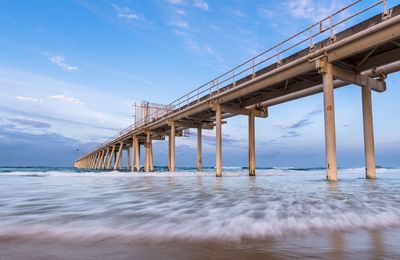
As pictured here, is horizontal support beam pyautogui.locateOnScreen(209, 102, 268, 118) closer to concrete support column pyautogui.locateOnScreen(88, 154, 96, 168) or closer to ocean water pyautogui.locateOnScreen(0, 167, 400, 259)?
ocean water pyautogui.locateOnScreen(0, 167, 400, 259)

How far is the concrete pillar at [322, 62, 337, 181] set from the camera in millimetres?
12875

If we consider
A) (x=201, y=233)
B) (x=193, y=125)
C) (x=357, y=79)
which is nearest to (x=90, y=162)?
(x=193, y=125)

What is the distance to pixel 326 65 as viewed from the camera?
45.0ft

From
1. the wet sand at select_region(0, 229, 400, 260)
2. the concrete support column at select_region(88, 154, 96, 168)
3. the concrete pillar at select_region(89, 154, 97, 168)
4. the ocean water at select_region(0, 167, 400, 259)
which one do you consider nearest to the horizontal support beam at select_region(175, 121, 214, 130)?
the ocean water at select_region(0, 167, 400, 259)

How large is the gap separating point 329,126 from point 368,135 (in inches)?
155

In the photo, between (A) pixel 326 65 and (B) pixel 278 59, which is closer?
(A) pixel 326 65

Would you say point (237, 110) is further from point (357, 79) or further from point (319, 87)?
point (357, 79)

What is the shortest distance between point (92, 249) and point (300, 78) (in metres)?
16.8

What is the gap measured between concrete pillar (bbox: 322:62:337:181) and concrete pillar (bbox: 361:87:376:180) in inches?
147

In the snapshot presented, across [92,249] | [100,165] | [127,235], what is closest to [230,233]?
[127,235]

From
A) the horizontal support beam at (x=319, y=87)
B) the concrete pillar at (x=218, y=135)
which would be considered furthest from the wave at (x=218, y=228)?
the concrete pillar at (x=218, y=135)

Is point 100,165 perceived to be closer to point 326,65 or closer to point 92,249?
point 326,65

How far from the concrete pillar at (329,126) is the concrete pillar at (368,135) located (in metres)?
3.74

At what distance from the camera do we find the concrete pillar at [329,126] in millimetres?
12875
